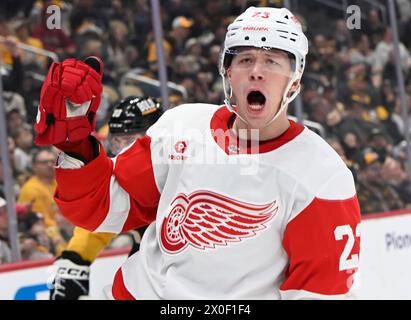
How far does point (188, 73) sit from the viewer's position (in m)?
4.98

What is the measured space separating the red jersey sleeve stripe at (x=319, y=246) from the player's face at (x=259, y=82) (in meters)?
0.23

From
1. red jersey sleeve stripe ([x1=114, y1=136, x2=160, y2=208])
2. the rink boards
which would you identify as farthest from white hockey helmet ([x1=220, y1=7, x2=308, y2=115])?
the rink boards

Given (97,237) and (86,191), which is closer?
(86,191)

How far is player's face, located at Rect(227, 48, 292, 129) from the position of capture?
83.8 inches

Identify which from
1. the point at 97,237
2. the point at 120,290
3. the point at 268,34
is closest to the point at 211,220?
the point at 120,290

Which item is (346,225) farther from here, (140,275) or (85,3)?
(85,3)

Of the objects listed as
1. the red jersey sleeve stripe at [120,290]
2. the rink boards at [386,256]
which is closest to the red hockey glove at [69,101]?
the red jersey sleeve stripe at [120,290]

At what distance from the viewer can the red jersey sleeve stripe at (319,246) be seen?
2094 millimetres

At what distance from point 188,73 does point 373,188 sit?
120 centimetres

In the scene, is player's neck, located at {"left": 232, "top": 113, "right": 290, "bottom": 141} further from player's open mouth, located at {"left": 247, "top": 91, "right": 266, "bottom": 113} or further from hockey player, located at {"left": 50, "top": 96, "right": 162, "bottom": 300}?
hockey player, located at {"left": 50, "top": 96, "right": 162, "bottom": 300}

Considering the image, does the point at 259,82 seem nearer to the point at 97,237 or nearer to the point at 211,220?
the point at 211,220

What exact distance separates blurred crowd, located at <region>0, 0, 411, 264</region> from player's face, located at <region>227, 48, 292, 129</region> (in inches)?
81.3

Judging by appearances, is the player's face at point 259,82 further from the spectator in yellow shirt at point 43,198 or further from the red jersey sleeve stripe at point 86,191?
the spectator in yellow shirt at point 43,198

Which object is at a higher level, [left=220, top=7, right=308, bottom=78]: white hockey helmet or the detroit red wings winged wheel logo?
[left=220, top=7, right=308, bottom=78]: white hockey helmet
